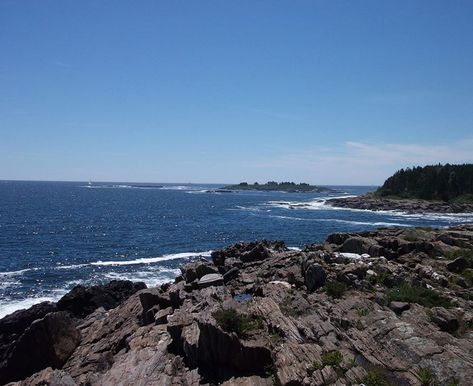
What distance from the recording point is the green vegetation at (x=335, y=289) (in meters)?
24.3

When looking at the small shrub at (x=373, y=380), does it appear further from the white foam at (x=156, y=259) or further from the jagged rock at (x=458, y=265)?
the white foam at (x=156, y=259)

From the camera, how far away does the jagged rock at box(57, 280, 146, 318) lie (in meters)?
33.6

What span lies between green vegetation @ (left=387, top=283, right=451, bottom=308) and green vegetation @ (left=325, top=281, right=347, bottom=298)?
8.39 ft

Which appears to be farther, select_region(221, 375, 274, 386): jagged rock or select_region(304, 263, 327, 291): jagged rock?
select_region(304, 263, 327, 291): jagged rock

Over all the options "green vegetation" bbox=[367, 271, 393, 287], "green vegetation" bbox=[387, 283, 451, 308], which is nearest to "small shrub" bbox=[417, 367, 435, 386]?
"green vegetation" bbox=[387, 283, 451, 308]

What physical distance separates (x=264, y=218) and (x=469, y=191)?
79.7 meters

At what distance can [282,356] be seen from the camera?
15539 mm

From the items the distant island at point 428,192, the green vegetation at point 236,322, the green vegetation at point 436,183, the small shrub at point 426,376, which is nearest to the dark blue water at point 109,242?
the green vegetation at point 236,322

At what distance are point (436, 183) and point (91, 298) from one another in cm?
13917

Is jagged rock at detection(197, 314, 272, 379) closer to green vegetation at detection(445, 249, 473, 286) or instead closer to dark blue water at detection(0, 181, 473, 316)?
green vegetation at detection(445, 249, 473, 286)

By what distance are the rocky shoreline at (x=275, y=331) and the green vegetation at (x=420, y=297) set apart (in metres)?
0.07

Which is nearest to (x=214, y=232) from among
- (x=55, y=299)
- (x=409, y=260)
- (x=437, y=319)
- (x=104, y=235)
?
(x=104, y=235)

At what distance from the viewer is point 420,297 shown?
75.2 ft

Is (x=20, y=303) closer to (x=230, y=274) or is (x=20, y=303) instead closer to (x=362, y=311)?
(x=230, y=274)
